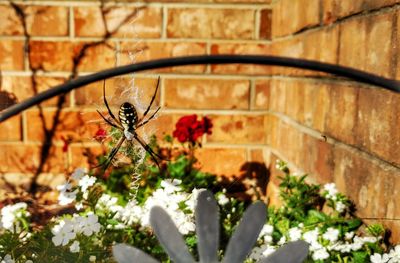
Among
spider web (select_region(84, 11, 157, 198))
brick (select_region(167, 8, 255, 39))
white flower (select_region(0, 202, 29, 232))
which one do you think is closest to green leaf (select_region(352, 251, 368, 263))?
spider web (select_region(84, 11, 157, 198))

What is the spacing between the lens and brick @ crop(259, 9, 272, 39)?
1587 millimetres

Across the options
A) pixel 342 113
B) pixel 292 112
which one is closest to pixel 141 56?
pixel 292 112

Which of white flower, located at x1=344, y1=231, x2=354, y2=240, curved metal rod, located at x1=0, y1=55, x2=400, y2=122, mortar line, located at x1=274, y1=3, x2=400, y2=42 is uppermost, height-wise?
mortar line, located at x1=274, y1=3, x2=400, y2=42

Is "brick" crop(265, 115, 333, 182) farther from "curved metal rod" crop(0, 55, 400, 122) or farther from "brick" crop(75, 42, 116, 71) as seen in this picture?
"curved metal rod" crop(0, 55, 400, 122)

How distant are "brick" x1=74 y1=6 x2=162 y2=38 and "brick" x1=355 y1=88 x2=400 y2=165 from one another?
822 millimetres

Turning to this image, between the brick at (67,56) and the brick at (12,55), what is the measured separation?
0.12 ft

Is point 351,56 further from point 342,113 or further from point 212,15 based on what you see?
point 212,15

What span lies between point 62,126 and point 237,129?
2.04 ft

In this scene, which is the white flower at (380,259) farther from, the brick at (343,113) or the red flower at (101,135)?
the red flower at (101,135)

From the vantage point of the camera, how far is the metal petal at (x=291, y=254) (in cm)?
37

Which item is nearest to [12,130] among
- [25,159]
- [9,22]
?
[25,159]

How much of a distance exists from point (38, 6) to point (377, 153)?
1.21 m

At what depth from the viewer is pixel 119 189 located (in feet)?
5.08

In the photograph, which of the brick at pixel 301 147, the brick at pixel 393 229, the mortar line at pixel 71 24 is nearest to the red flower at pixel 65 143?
the mortar line at pixel 71 24
